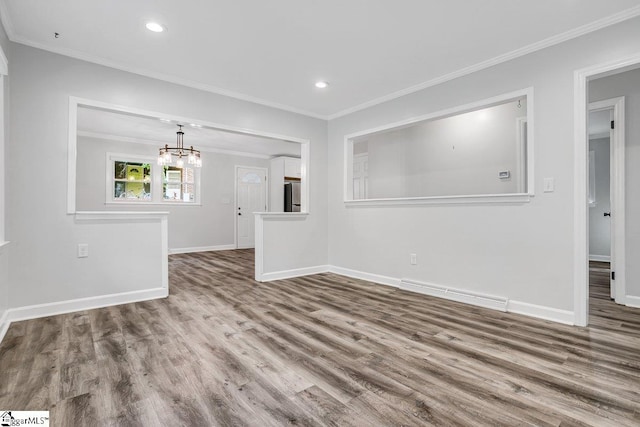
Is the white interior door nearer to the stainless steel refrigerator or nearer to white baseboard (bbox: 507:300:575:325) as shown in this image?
the stainless steel refrigerator

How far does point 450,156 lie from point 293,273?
9.74 feet

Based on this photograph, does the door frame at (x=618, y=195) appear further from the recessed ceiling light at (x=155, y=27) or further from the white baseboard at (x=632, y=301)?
the recessed ceiling light at (x=155, y=27)

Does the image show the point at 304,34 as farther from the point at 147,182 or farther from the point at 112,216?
the point at 147,182

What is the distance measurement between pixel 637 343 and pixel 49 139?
5212 mm

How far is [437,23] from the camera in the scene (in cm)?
270

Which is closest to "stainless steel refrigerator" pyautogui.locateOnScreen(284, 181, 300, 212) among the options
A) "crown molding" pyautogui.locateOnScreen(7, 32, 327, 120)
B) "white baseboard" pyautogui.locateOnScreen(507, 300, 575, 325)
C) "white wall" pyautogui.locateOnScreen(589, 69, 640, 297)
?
"crown molding" pyautogui.locateOnScreen(7, 32, 327, 120)

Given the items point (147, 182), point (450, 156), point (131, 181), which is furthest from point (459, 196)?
point (131, 181)

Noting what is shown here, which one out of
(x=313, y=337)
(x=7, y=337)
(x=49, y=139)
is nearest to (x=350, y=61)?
(x=313, y=337)

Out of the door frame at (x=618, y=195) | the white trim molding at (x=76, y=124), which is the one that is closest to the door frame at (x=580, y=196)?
the door frame at (x=618, y=195)

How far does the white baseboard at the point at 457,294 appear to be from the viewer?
3.23 meters

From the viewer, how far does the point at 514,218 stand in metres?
3.17

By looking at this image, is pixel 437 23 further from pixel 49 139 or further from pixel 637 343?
pixel 49 139

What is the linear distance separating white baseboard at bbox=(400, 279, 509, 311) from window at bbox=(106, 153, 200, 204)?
5850mm

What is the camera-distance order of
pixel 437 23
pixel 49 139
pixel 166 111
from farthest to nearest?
pixel 166 111, pixel 49 139, pixel 437 23
